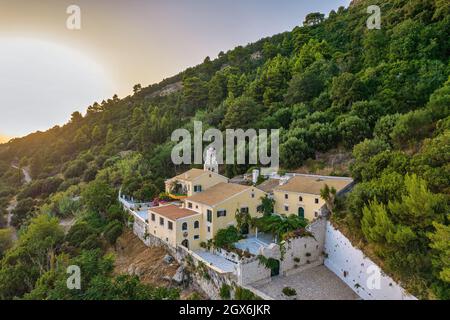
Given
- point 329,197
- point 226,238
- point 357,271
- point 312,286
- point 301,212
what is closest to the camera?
point 357,271

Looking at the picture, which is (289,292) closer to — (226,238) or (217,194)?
(226,238)

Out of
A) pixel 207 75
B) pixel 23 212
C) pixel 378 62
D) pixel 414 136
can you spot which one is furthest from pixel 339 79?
pixel 23 212

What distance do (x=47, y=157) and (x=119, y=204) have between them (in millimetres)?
54202

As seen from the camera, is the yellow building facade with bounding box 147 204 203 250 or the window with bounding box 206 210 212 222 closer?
the window with bounding box 206 210 212 222

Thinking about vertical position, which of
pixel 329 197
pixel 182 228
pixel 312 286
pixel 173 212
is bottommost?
pixel 312 286

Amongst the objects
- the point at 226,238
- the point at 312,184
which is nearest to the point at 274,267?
the point at 226,238

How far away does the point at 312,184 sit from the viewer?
26.1m

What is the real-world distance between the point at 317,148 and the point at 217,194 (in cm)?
1625

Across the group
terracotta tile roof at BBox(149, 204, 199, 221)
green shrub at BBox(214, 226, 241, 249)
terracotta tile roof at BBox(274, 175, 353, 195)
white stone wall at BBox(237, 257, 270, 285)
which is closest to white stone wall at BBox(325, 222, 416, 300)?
terracotta tile roof at BBox(274, 175, 353, 195)

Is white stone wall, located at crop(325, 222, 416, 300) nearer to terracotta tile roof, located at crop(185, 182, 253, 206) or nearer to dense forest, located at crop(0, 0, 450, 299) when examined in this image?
dense forest, located at crop(0, 0, 450, 299)

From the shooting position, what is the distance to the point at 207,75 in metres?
83.3

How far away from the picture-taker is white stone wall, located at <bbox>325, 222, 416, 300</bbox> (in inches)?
642

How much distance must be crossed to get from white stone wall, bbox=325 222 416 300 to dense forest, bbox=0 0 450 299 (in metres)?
0.57
